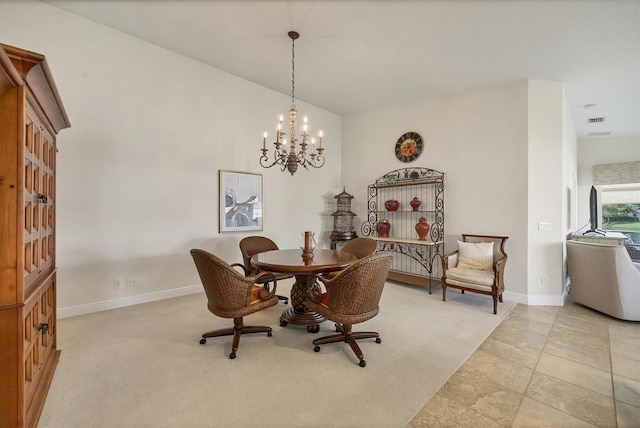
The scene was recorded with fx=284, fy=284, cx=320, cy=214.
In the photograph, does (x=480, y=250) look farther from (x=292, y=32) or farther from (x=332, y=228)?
(x=292, y=32)

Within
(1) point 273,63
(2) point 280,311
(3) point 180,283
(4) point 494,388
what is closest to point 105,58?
(1) point 273,63

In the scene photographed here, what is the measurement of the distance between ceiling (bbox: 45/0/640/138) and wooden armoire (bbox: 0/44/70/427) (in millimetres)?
1879

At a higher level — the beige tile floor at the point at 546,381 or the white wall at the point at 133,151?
the white wall at the point at 133,151

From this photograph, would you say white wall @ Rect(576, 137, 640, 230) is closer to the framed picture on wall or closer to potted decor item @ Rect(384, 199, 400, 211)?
potted decor item @ Rect(384, 199, 400, 211)

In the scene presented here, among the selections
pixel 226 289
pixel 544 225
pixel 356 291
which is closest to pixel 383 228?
pixel 544 225

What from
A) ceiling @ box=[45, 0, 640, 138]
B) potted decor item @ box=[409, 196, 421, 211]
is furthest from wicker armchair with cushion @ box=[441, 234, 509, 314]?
ceiling @ box=[45, 0, 640, 138]

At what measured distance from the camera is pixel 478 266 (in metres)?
3.98

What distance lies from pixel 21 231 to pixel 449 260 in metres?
4.37

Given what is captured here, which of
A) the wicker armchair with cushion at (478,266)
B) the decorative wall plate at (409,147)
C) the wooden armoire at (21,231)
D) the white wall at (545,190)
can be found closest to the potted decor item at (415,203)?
the decorative wall plate at (409,147)

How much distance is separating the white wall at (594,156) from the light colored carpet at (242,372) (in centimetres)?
601

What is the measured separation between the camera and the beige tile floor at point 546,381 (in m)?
1.76

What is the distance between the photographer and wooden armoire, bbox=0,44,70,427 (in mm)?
1383

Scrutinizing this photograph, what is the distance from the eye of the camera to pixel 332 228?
6031 mm

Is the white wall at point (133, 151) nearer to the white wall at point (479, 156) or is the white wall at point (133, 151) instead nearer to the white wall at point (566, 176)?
A: the white wall at point (479, 156)
